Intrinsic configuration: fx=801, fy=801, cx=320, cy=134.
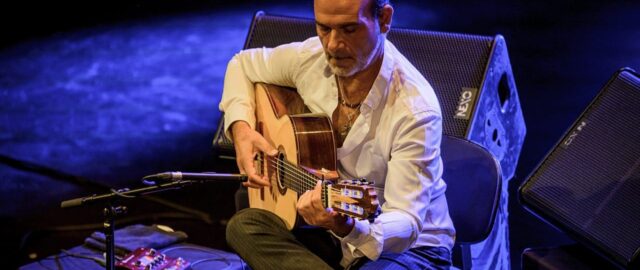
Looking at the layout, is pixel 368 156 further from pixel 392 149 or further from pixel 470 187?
pixel 470 187

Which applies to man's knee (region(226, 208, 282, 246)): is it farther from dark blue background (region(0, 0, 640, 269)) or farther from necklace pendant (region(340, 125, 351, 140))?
dark blue background (region(0, 0, 640, 269))

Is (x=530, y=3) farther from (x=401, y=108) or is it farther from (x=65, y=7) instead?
(x=65, y=7)

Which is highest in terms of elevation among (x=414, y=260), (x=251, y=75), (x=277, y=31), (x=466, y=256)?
(x=277, y=31)

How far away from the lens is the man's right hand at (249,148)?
299 cm

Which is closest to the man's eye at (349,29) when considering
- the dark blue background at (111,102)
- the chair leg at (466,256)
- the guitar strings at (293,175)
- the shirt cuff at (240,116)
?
the guitar strings at (293,175)

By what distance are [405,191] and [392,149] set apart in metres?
0.19

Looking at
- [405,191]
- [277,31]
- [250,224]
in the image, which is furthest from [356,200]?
[277,31]

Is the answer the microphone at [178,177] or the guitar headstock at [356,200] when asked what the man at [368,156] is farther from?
the microphone at [178,177]

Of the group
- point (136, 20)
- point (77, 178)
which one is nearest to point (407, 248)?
point (77, 178)

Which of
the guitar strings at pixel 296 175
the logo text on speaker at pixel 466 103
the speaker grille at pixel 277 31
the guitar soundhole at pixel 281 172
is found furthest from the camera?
the speaker grille at pixel 277 31

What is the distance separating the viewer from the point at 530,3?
12.8 feet

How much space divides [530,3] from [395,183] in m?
1.68

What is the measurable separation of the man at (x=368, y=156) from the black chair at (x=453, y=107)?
130 millimetres

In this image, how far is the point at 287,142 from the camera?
2.87 metres
